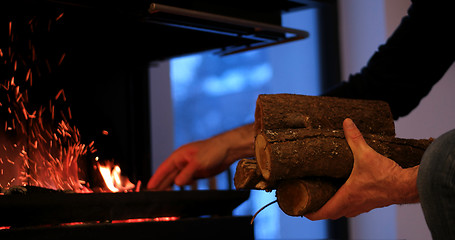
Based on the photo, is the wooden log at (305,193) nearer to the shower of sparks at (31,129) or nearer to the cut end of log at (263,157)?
the cut end of log at (263,157)

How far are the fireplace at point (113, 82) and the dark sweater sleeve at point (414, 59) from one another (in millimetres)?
285

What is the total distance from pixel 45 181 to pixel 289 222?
159cm

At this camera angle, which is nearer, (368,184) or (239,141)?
(368,184)

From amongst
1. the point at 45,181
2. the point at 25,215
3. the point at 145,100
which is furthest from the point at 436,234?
the point at 145,100

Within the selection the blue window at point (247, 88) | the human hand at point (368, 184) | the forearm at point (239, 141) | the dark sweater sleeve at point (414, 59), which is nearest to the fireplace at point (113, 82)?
the forearm at point (239, 141)

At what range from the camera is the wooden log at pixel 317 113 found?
46.9 inches

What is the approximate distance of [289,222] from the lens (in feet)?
9.84

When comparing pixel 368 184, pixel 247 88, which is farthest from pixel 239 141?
pixel 247 88

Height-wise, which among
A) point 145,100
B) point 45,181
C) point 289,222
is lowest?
point 289,222

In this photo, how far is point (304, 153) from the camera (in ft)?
3.65

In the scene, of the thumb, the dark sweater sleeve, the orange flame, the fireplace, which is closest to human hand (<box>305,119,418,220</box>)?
the thumb

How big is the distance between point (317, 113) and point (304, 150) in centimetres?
15

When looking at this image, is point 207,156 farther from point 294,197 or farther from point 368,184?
point 368,184

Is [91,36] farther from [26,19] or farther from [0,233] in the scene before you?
[0,233]
